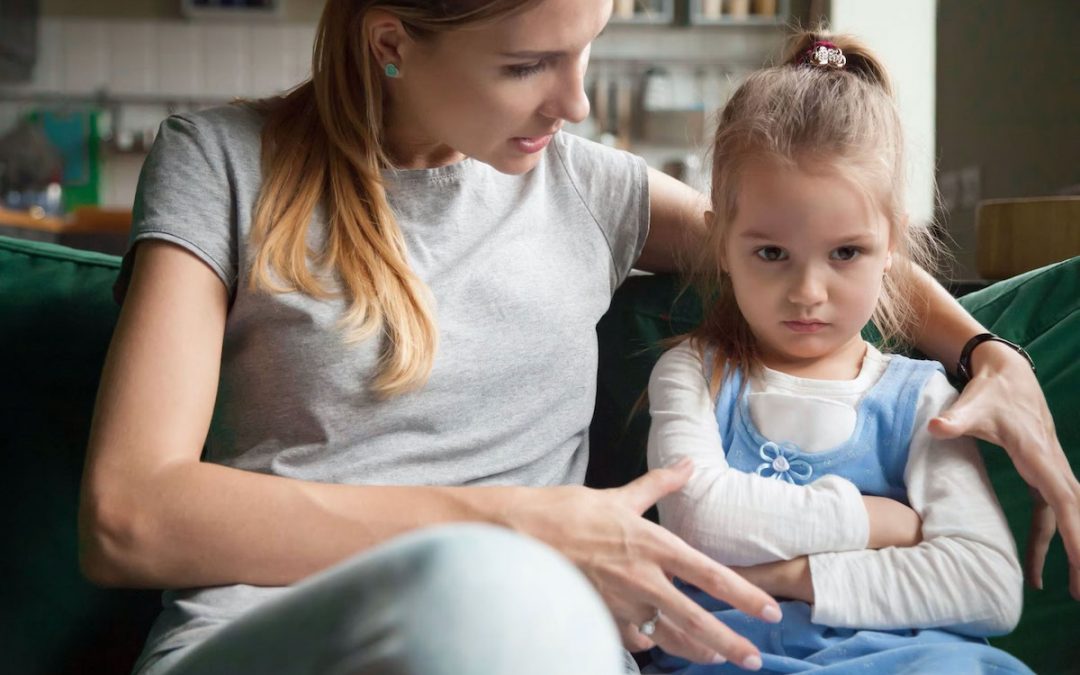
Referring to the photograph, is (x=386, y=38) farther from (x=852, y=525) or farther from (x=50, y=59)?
(x=50, y=59)

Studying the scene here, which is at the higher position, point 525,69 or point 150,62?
point 150,62

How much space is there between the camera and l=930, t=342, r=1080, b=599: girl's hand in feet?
3.40

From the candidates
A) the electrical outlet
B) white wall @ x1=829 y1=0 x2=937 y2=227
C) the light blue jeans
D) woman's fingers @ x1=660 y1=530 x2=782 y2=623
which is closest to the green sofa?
woman's fingers @ x1=660 y1=530 x2=782 y2=623

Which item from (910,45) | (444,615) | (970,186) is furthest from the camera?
(910,45)

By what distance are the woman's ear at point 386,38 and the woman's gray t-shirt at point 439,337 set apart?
0.40 feet

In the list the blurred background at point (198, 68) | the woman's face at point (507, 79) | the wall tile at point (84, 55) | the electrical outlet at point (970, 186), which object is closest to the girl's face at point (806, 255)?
the woman's face at point (507, 79)

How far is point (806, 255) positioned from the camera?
3.52 ft

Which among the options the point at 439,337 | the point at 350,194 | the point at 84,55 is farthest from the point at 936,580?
the point at 84,55

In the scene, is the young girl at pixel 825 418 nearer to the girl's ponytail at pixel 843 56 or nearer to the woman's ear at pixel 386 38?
the girl's ponytail at pixel 843 56

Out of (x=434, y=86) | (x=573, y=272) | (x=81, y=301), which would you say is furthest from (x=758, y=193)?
(x=81, y=301)

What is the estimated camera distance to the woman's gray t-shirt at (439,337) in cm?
107

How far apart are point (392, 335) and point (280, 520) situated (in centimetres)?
23

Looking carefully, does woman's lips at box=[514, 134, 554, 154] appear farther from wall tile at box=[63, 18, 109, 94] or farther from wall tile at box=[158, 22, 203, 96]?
wall tile at box=[63, 18, 109, 94]

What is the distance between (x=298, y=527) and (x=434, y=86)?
0.48m
